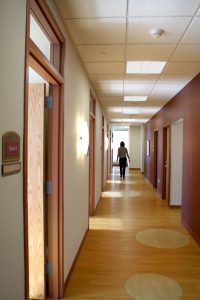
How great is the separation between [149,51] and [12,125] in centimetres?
225

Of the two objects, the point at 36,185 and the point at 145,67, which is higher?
the point at 145,67

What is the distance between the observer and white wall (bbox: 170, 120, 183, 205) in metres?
6.16

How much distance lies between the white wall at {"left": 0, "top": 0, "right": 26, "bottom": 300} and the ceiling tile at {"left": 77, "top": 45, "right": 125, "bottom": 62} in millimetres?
1578

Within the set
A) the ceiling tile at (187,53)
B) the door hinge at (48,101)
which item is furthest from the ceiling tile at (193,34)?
the door hinge at (48,101)

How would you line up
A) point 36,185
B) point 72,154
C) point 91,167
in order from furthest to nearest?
point 91,167, point 72,154, point 36,185

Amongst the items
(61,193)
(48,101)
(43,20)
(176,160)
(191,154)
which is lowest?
(61,193)

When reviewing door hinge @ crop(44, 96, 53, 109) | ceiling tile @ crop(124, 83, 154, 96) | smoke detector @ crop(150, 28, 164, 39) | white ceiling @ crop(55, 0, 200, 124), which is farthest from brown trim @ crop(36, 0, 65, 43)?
ceiling tile @ crop(124, 83, 154, 96)

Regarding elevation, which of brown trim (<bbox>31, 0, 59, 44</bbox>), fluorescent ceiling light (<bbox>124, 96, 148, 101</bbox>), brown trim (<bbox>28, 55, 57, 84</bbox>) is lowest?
brown trim (<bbox>28, 55, 57, 84</bbox>)

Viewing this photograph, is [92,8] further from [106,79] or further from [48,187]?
[106,79]

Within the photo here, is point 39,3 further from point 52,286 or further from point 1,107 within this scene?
point 52,286

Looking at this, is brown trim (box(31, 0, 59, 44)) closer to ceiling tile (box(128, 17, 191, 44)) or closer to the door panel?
the door panel

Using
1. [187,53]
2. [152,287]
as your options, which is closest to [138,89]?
[187,53]

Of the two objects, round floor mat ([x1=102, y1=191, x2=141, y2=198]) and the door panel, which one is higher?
the door panel

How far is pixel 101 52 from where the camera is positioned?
312 centimetres
